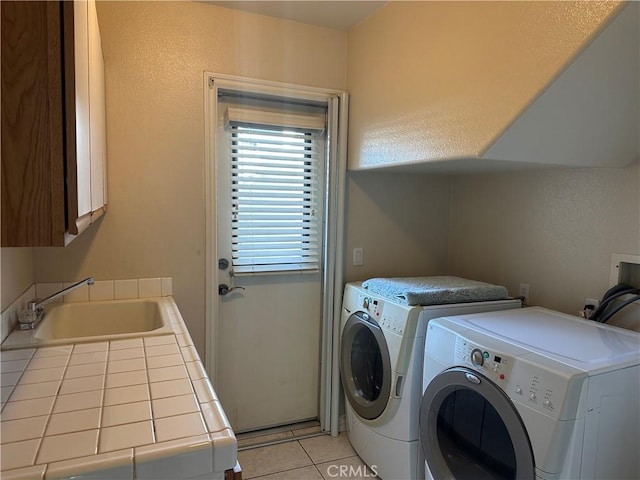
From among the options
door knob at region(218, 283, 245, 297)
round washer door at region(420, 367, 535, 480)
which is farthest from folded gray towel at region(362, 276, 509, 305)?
door knob at region(218, 283, 245, 297)

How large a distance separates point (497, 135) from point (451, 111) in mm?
273

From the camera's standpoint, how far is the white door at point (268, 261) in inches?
93.7

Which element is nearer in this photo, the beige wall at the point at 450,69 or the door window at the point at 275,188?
the beige wall at the point at 450,69

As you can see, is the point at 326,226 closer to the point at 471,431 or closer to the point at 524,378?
the point at 471,431

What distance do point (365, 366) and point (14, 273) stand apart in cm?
169

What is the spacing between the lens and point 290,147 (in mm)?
2479

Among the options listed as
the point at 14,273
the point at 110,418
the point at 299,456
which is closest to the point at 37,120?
the point at 110,418

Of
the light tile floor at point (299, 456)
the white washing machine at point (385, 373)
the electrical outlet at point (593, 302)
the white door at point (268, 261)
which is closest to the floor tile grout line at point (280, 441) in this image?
the light tile floor at point (299, 456)

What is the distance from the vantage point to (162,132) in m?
2.12

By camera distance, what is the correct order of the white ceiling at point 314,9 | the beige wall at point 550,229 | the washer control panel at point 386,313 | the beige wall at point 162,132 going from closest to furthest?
the beige wall at point 550,229 < the washer control panel at point 386,313 < the beige wall at point 162,132 < the white ceiling at point 314,9

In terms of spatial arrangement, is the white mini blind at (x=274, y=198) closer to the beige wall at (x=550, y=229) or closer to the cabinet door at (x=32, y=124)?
the beige wall at (x=550, y=229)

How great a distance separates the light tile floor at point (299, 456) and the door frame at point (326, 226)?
0.40 feet

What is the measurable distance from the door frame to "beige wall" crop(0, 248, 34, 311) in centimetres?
79

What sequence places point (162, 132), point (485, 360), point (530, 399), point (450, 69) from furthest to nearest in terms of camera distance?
1. point (162, 132)
2. point (450, 69)
3. point (485, 360)
4. point (530, 399)
